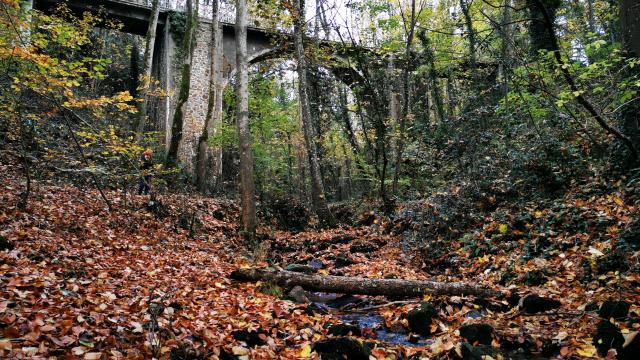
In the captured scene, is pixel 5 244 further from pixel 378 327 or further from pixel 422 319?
pixel 422 319

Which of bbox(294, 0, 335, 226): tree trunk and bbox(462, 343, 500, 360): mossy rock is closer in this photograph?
bbox(462, 343, 500, 360): mossy rock

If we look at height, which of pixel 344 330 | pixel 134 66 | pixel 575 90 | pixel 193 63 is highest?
pixel 134 66

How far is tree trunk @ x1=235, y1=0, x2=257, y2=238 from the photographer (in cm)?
1055

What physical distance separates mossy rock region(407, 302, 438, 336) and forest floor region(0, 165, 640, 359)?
0.04 metres

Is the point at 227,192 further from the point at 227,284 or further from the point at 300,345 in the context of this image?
the point at 300,345

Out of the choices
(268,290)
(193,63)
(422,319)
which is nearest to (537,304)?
(422,319)

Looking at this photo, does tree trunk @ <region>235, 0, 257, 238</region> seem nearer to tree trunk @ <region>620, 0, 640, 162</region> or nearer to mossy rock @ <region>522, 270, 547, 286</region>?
mossy rock @ <region>522, 270, 547, 286</region>

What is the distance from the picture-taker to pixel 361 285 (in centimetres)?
634

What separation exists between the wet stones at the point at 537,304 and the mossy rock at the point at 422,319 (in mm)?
1097

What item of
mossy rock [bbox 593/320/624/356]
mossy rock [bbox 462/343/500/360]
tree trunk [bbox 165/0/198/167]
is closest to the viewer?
mossy rock [bbox 593/320/624/356]

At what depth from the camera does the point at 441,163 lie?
14.9 meters

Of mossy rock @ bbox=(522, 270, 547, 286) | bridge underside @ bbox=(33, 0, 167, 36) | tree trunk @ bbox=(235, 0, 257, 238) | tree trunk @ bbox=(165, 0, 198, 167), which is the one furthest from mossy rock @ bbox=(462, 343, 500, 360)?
bridge underside @ bbox=(33, 0, 167, 36)

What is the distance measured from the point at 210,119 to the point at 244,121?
7.56 m

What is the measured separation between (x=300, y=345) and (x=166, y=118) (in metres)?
16.9
